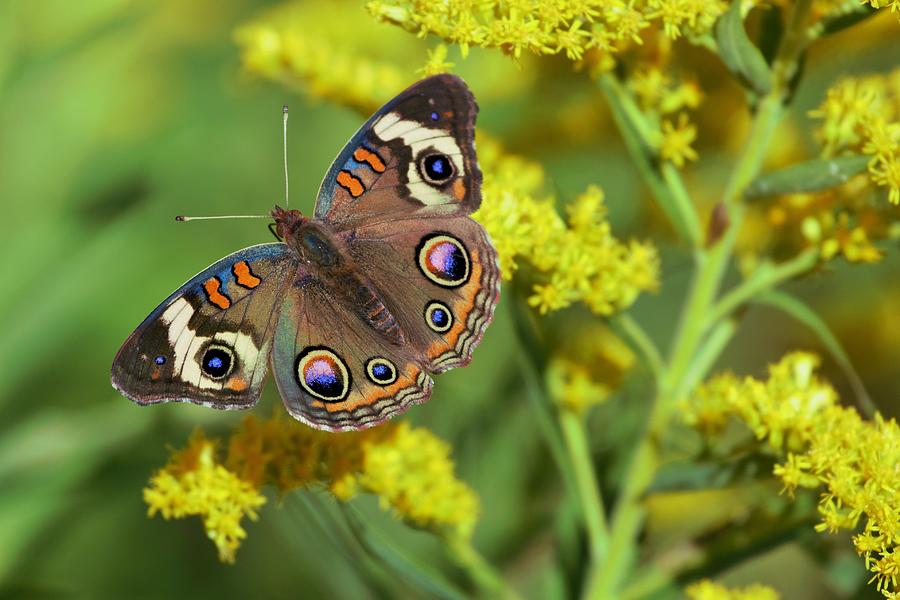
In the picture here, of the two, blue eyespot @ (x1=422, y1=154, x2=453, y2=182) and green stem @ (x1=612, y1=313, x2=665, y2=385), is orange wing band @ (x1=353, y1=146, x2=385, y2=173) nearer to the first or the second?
blue eyespot @ (x1=422, y1=154, x2=453, y2=182)

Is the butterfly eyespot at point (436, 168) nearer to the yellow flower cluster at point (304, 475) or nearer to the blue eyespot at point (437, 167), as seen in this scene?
the blue eyespot at point (437, 167)

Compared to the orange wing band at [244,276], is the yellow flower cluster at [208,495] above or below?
below

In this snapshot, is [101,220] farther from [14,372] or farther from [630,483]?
[630,483]

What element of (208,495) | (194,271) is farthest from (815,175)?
(194,271)

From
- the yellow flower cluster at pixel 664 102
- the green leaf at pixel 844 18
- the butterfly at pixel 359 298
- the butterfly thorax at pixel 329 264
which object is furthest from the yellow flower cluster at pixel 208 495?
the green leaf at pixel 844 18

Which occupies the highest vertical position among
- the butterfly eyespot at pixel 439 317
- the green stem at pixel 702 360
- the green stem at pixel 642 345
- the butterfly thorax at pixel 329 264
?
the butterfly thorax at pixel 329 264

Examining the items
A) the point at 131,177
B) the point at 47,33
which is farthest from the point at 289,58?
the point at 47,33
